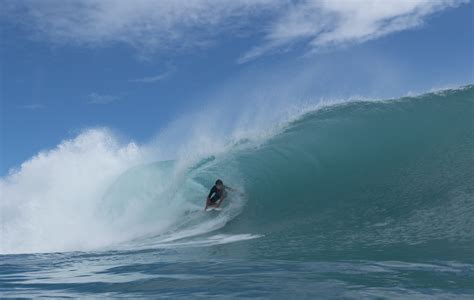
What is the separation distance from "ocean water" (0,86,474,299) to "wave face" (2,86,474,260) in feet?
0.13

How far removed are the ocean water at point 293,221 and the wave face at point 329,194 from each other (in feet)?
0.13

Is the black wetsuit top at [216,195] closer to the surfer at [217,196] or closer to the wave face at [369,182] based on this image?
the surfer at [217,196]

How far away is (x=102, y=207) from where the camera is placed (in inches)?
553

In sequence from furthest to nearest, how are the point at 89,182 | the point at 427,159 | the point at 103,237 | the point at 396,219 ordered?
the point at 89,182 < the point at 103,237 < the point at 427,159 < the point at 396,219

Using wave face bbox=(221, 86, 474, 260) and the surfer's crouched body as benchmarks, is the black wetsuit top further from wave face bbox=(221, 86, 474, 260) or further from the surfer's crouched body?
wave face bbox=(221, 86, 474, 260)

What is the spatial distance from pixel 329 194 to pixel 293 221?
1368 millimetres

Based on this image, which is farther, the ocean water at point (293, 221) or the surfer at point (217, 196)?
the surfer at point (217, 196)

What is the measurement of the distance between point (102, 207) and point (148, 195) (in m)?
1.63

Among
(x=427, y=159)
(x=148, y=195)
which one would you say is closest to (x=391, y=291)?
(x=427, y=159)

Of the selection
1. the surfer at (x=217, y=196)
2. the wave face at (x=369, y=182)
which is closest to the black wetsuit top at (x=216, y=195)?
the surfer at (x=217, y=196)

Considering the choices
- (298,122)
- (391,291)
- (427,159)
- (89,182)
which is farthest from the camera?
(89,182)

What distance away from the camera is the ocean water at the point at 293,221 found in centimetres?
408

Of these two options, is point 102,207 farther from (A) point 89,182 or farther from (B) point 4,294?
(B) point 4,294

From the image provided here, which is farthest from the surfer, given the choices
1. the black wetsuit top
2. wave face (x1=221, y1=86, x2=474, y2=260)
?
wave face (x1=221, y1=86, x2=474, y2=260)
